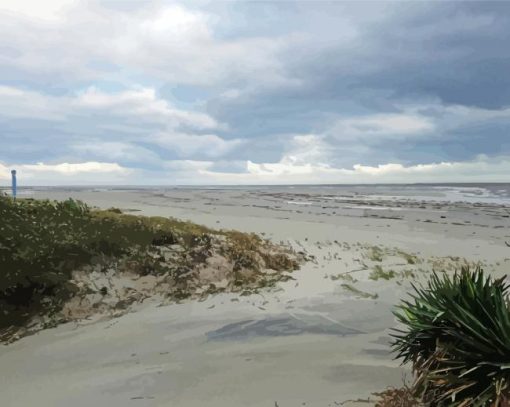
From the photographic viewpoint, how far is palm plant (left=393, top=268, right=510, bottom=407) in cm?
366

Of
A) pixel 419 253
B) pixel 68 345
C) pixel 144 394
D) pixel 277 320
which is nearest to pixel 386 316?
pixel 277 320

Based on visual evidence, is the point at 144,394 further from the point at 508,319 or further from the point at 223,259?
the point at 223,259

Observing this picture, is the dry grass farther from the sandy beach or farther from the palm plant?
the sandy beach

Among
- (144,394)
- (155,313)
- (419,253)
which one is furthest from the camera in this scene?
(419,253)

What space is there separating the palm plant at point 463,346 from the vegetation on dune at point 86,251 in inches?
224

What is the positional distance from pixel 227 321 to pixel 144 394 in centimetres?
272

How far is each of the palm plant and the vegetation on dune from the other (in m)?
5.68

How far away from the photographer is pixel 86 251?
9.72 meters

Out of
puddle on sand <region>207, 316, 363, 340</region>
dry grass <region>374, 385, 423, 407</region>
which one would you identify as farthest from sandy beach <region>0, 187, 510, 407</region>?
dry grass <region>374, 385, 423, 407</region>

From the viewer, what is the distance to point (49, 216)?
10867 millimetres

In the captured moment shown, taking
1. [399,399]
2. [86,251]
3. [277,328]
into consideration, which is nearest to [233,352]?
[277,328]

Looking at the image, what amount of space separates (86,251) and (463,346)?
24.8 feet

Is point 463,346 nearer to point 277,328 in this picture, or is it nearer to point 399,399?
point 399,399

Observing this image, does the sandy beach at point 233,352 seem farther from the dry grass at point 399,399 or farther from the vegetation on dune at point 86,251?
the vegetation on dune at point 86,251
